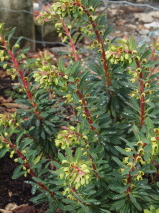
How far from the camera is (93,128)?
1.82 meters

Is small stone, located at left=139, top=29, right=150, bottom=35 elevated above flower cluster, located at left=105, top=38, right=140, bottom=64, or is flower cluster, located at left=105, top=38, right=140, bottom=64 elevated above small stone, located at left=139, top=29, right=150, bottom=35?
flower cluster, located at left=105, top=38, right=140, bottom=64

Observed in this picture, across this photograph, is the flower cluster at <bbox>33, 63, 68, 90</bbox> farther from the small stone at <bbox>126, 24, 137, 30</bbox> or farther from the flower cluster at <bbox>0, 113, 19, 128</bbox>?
the small stone at <bbox>126, 24, 137, 30</bbox>

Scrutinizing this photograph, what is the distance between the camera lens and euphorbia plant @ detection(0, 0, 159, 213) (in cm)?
141

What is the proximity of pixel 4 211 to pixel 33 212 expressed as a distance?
24 cm

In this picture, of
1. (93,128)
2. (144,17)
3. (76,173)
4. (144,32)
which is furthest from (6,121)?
(144,17)

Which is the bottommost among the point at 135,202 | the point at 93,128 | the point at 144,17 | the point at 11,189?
the point at 11,189

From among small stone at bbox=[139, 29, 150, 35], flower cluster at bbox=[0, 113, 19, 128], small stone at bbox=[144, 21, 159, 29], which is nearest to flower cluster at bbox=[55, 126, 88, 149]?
flower cluster at bbox=[0, 113, 19, 128]

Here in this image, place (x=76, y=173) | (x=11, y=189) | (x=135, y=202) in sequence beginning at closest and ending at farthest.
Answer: (x=76, y=173) < (x=135, y=202) < (x=11, y=189)

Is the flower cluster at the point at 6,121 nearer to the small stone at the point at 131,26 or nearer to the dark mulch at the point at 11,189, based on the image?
the dark mulch at the point at 11,189

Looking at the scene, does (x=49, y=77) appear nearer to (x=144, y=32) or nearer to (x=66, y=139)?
(x=66, y=139)

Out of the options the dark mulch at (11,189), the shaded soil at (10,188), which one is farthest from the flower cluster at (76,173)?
the shaded soil at (10,188)

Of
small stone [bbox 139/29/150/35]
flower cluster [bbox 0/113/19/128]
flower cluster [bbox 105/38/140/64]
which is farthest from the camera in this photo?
small stone [bbox 139/29/150/35]

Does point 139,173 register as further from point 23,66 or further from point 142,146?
point 23,66

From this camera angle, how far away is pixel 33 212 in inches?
91.9
